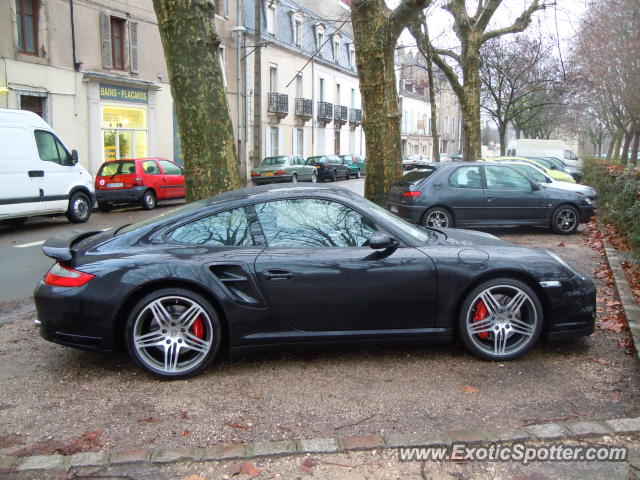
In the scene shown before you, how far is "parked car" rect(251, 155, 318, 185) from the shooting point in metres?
28.0

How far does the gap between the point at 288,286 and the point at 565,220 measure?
30.6 feet

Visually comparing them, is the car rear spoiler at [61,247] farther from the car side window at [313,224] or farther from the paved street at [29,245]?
the car side window at [313,224]

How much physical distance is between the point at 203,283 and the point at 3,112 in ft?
33.2

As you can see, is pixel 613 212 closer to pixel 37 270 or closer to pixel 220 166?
pixel 220 166

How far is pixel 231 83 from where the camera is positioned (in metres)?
30.8

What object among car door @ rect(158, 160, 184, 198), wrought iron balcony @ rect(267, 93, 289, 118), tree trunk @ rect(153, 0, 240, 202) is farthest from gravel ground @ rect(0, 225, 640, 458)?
wrought iron balcony @ rect(267, 93, 289, 118)

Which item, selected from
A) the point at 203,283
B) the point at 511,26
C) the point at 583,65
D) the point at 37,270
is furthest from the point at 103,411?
the point at 583,65

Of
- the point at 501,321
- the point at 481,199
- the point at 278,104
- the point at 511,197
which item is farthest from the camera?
the point at 278,104

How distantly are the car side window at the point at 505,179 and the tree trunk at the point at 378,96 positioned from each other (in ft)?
6.07

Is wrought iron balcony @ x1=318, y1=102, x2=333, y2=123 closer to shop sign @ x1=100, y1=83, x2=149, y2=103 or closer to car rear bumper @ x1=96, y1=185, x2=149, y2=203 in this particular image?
shop sign @ x1=100, y1=83, x2=149, y2=103

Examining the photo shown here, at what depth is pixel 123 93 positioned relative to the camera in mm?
23750

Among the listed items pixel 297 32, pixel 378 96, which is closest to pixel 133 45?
pixel 297 32

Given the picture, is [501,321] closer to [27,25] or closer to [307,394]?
[307,394]

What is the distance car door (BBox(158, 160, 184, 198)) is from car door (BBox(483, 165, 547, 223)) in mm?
10591
